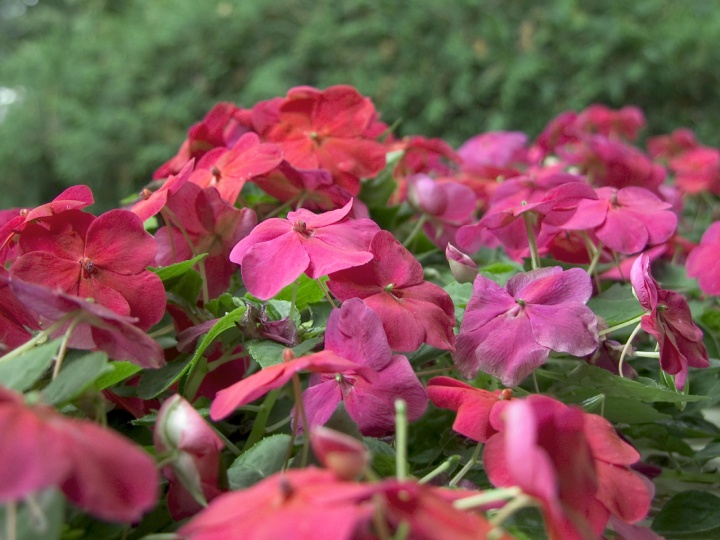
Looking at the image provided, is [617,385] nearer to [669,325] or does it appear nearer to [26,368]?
[669,325]

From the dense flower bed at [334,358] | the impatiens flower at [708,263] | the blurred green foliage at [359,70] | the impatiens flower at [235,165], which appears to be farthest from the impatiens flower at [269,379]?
the blurred green foliage at [359,70]

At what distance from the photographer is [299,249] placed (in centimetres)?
43

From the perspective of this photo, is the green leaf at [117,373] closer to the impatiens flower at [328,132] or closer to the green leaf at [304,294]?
the green leaf at [304,294]

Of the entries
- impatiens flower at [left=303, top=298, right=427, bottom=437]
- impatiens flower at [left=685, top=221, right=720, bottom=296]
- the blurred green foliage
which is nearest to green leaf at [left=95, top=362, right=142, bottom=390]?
impatiens flower at [left=303, top=298, right=427, bottom=437]

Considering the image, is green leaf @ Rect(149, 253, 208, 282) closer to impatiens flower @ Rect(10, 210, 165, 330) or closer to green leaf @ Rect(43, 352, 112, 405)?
impatiens flower @ Rect(10, 210, 165, 330)

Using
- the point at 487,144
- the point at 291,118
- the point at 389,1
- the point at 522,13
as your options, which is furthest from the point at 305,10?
the point at 291,118

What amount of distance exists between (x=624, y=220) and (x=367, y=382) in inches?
10.9

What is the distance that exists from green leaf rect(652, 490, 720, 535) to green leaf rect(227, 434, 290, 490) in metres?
0.29

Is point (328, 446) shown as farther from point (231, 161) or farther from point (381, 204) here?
point (381, 204)

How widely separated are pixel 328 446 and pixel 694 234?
36.1 inches

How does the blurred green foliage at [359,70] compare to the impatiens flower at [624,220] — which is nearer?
the impatiens flower at [624,220]

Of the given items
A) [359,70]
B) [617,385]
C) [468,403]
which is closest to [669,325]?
[617,385]

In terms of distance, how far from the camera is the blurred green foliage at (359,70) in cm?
302

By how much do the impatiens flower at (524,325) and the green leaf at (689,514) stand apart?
6.4 inches
